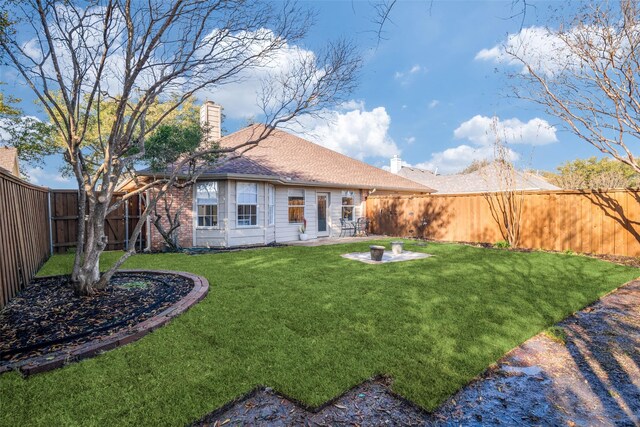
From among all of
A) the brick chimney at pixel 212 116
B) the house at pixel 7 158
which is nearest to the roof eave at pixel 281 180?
the brick chimney at pixel 212 116

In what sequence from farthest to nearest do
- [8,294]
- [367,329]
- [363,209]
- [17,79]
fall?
[363,209], [17,79], [8,294], [367,329]

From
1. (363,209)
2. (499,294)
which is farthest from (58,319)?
(363,209)

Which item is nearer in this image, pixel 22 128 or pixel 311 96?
pixel 311 96

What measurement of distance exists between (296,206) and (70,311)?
9660 millimetres

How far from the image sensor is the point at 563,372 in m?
2.88

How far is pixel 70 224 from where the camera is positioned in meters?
9.93

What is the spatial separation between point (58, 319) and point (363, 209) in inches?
526

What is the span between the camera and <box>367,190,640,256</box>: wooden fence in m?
8.77

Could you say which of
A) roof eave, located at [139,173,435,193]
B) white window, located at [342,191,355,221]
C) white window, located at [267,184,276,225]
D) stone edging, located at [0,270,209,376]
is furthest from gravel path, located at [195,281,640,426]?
white window, located at [342,191,355,221]

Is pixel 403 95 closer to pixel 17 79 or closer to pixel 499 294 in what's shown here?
pixel 499 294

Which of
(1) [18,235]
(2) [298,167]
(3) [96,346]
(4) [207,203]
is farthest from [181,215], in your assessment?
(3) [96,346]

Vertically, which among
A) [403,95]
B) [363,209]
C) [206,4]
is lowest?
[363,209]

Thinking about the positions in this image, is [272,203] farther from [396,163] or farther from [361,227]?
[396,163]

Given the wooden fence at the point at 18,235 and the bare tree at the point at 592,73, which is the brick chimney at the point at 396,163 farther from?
the wooden fence at the point at 18,235
